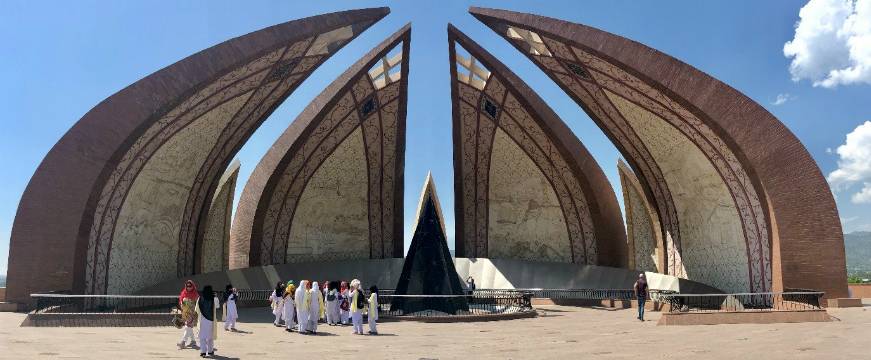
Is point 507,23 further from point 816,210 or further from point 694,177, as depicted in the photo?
point 816,210

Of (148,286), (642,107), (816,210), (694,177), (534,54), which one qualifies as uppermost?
(534,54)

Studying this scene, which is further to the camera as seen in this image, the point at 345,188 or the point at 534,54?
the point at 345,188

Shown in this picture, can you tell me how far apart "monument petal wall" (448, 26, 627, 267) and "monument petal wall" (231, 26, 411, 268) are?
6.29ft

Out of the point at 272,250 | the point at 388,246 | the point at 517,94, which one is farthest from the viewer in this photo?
the point at 388,246

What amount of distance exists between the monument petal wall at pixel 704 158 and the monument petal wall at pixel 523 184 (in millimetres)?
1878

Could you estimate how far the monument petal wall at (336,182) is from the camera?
16.6m

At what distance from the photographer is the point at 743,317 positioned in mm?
9211

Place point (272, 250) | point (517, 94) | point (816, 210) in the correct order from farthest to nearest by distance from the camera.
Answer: point (272, 250) → point (517, 94) → point (816, 210)

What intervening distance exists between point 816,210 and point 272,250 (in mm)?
13934

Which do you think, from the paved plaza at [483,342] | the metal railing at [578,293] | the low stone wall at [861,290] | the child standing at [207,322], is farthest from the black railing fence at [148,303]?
the low stone wall at [861,290]

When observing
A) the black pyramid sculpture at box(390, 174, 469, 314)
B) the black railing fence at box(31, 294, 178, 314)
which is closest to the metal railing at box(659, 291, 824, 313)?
the black pyramid sculpture at box(390, 174, 469, 314)

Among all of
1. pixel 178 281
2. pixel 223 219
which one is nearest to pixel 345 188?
pixel 223 219

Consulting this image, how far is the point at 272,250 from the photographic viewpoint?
60.2 feet

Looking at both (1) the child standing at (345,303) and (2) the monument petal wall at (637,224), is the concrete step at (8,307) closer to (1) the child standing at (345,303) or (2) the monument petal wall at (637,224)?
(1) the child standing at (345,303)
